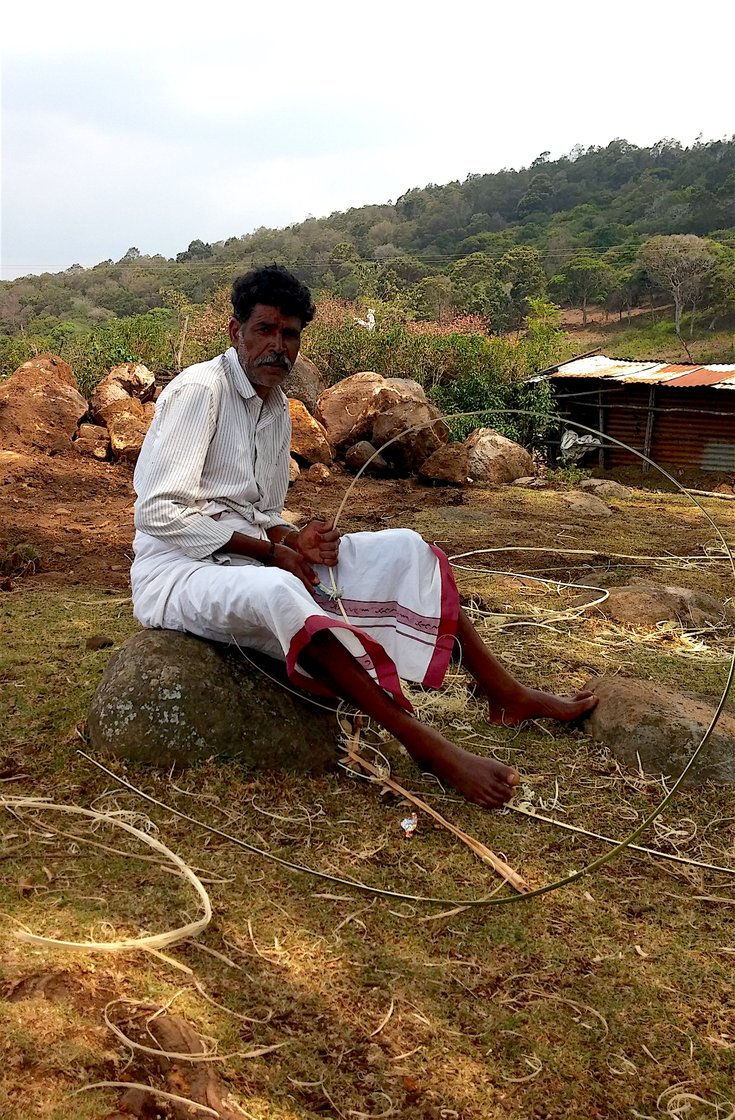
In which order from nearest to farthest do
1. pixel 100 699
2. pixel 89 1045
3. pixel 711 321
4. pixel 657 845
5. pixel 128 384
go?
pixel 89 1045, pixel 657 845, pixel 100 699, pixel 128 384, pixel 711 321

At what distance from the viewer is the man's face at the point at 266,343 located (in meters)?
3.16

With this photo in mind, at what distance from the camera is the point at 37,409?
9656mm

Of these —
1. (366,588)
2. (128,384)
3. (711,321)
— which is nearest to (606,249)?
(711,321)

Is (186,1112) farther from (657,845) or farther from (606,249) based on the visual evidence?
(606,249)

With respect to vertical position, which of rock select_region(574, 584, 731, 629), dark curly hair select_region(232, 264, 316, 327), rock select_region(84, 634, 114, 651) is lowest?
rock select_region(574, 584, 731, 629)

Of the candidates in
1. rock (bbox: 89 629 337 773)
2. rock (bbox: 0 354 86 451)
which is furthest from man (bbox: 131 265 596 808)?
rock (bbox: 0 354 86 451)

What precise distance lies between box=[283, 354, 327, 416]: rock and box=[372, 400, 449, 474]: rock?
0.85m

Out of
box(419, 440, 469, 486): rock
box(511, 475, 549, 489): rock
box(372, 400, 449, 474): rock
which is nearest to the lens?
box(419, 440, 469, 486): rock

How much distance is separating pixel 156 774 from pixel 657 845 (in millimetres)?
1552

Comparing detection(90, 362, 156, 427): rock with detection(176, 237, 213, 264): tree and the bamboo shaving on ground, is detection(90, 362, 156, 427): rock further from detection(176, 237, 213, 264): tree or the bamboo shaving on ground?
detection(176, 237, 213, 264): tree

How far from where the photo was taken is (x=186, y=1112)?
1.58 meters

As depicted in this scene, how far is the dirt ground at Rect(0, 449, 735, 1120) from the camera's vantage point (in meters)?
1.73

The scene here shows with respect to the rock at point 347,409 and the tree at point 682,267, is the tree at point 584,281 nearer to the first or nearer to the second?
the tree at point 682,267

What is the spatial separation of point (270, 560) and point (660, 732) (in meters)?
1.49
